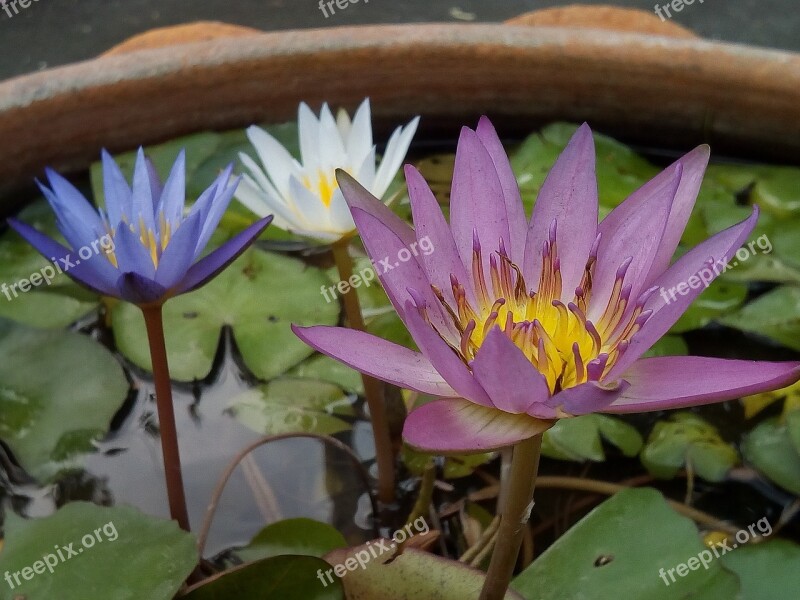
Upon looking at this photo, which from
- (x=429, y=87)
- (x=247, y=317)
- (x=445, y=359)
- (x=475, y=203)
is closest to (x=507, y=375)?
(x=445, y=359)

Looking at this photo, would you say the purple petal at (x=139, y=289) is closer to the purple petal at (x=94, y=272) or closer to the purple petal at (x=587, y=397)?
the purple petal at (x=94, y=272)

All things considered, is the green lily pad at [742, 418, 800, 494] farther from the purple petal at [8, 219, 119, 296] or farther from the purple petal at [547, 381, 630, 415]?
the purple petal at [8, 219, 119, 296]

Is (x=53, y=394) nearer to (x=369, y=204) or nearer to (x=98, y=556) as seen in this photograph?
(x=98, y=556)

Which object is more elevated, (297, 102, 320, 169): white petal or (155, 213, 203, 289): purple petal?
(297, 102, 320, 169): white petal

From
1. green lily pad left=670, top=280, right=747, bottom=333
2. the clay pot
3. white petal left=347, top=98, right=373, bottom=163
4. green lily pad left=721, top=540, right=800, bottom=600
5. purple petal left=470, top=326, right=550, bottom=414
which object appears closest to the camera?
purple petal left=470, top=326, right=550, bottom=414

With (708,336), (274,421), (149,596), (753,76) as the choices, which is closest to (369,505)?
(274,421)

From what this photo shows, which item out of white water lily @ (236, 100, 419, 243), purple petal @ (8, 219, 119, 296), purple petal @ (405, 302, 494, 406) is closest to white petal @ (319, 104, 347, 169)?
white water lily @ (236, 100, 419, 243)

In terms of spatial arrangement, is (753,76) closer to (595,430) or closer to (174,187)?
(595,430)
